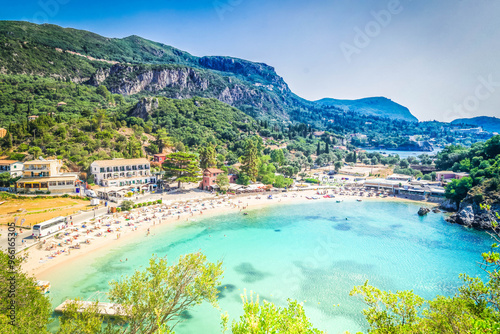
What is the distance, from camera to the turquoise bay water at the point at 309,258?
61.5 ft

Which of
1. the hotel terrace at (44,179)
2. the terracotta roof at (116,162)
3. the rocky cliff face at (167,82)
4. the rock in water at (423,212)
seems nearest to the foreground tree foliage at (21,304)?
the hotel terrace at (44,179)

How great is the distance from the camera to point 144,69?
→ 456ft

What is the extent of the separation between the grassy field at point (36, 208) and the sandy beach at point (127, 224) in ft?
14.1

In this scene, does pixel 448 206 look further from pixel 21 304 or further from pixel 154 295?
pixel 21 304

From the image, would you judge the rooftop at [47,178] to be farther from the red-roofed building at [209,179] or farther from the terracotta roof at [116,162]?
the red-roofed building at [209,179]

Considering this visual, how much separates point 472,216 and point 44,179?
62714 mm

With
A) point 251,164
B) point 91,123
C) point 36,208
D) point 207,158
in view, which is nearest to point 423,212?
point 251,164

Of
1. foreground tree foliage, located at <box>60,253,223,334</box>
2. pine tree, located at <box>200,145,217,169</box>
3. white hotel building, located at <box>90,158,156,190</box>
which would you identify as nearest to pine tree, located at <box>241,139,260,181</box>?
pine tree, located at <box>200,145,217,169</box>

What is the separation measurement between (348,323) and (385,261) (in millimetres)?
11436

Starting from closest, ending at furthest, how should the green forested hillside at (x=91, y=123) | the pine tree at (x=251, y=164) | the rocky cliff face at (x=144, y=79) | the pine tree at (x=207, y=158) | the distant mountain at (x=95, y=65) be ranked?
the green forested hillside at (x=91, y=123)
the pine tree at (x=251, y=164)
the pine tree at (x=207, y=158)
the distant mountain at (x=95, y=65)
the rocky cliff face at (x=144, y=79)

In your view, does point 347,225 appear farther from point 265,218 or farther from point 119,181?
point 119,181

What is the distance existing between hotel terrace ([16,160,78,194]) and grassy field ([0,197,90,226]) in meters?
2.65

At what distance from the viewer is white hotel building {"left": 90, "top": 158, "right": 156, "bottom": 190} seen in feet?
141

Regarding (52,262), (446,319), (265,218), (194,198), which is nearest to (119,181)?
(194,198)
